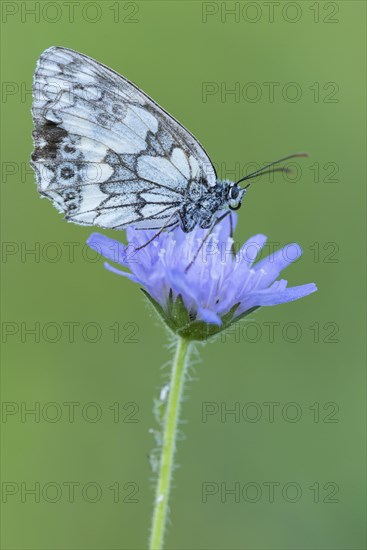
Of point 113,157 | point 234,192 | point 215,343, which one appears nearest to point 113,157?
point 113,157

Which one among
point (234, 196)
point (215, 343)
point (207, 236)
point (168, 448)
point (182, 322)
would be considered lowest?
point (168, 448)

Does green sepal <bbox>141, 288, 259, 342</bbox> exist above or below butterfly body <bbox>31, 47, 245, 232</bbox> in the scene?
below

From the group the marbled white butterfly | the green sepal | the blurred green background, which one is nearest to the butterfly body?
the marbled white butterfly

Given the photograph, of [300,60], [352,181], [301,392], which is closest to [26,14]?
[300,60]

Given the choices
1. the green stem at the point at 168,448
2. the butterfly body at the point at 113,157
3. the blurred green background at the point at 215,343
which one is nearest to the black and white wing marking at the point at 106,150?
the butterfly body at the point at 113,157

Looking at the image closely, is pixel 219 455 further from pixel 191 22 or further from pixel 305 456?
pixel 191 22

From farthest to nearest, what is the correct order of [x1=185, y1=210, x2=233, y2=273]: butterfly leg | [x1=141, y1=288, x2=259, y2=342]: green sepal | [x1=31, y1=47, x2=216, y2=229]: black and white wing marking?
[x1=31, y1=47, x2=216, y2=229]: black and white wing marking < [x1=185, y1=210, x2=233, y2=273]: butterfly leg < [x1=141, y1=288, x2=259, y2=342]: green sepal

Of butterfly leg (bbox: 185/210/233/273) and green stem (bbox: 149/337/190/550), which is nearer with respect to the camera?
green stem (bbox: 149/337/190/550)

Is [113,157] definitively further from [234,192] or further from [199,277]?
[199,277]

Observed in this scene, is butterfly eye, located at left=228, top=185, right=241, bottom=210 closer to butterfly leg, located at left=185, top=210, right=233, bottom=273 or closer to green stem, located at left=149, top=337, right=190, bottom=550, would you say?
butterfly leg, located at left=185, top=210, right=233, bottom=273
